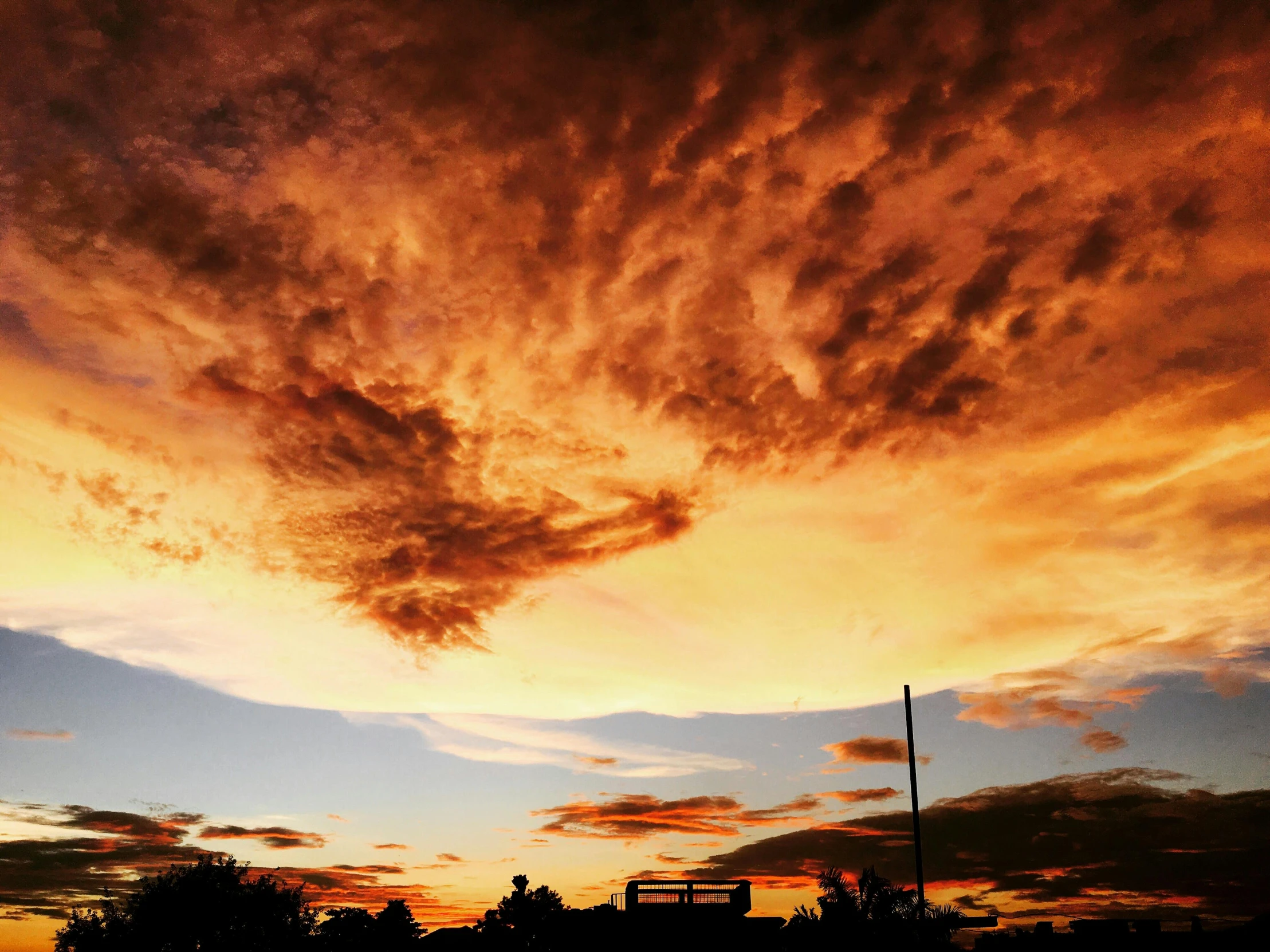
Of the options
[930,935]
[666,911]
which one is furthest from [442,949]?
[930,935]

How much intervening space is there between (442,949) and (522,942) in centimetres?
565

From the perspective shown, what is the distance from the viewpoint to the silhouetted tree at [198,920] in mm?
52375

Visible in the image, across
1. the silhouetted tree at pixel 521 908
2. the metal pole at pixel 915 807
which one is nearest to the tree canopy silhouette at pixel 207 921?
the silhouetted tree at pixel 521 908

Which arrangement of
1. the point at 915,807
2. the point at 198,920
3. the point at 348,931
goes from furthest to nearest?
the point at 348,931 → the point at 198,920 → the point at 915,807

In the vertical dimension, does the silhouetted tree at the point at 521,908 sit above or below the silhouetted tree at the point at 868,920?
below

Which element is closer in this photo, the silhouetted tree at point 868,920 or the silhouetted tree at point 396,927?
the silhouetted tree at point 868,920

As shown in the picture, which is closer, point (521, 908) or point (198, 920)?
point (198, 920)

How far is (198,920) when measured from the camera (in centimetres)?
5328

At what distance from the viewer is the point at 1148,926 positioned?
26375 mm

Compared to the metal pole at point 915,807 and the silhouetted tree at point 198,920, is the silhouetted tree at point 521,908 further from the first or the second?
the metal pole at point 915,807

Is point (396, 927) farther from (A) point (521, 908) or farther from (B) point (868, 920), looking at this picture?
(B) point (868, 920)

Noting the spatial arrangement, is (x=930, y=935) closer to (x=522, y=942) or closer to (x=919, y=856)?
(x=919, y=856)

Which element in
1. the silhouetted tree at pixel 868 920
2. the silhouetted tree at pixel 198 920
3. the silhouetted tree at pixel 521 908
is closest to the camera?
the silhouetted tree at pixel 868 920

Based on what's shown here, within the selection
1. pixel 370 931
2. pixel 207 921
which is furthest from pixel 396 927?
pixel 207 921
